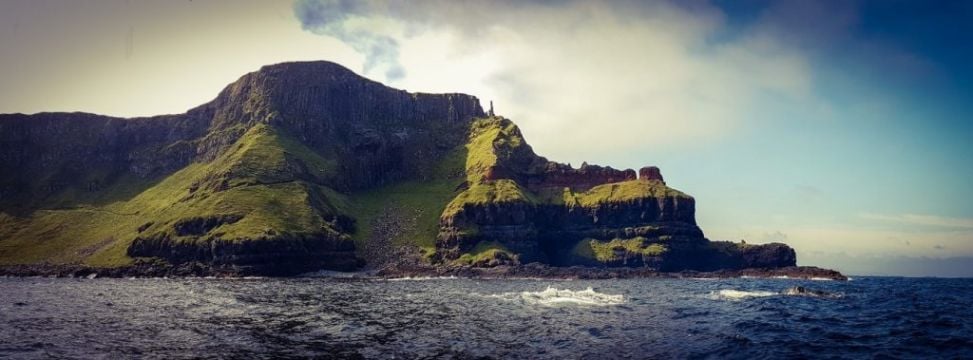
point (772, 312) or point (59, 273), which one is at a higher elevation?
point (772, 312)

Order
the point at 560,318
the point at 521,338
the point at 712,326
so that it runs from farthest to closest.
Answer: the point at 560,318 → the point at 712,326 → the point at 521,338

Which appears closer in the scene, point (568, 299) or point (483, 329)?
point (483, 329)

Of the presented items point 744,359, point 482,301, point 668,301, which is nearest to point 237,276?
point 482,301

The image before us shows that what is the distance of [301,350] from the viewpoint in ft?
138

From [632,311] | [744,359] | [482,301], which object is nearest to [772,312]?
[632,311]

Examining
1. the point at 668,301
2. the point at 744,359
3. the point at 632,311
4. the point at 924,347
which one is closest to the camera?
the point at 744,359

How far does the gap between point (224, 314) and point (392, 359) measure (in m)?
35.8

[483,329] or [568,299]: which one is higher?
[568,299]

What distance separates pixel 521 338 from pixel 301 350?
59.0ft

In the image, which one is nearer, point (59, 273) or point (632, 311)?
point (632, 311)

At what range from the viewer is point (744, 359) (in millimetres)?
38625

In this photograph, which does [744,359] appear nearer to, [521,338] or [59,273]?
[521,338]

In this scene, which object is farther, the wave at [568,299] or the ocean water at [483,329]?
the wave at [568,299]

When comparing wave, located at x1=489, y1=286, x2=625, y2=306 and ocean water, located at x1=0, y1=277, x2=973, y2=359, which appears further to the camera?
wave, located at x1=489, y1=286, x2=625, y2=306
